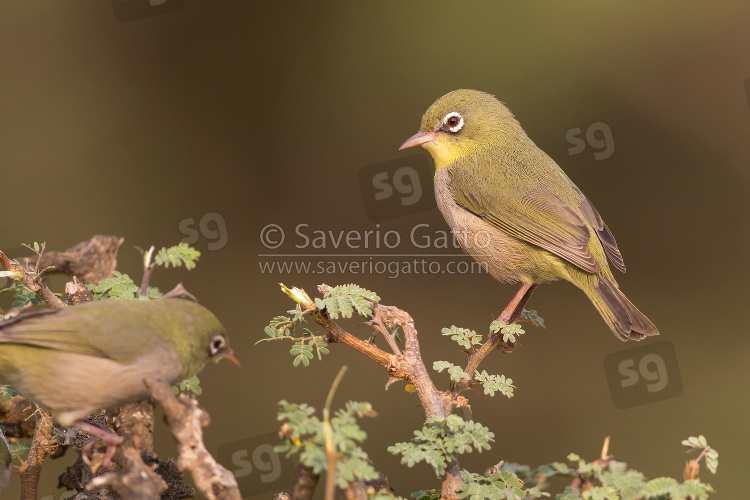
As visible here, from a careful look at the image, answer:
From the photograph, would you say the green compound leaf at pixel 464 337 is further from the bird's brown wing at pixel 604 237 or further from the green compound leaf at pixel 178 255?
the bird's brown wing at pixel 604 237

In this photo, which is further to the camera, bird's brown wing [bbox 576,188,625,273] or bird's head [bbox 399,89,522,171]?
bird's head [bbox 399,89,522,171]

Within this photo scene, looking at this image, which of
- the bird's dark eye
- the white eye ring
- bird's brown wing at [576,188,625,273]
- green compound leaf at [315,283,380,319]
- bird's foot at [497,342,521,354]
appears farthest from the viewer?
the white eye ring

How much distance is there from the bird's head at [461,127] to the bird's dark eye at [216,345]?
197 centimetres

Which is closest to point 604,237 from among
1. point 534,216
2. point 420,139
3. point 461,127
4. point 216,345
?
point 534,216

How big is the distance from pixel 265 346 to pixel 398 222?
1138 millimetres

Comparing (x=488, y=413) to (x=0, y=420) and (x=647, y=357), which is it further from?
(x=0, y=420)

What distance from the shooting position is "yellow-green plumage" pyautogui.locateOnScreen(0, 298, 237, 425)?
175 cm

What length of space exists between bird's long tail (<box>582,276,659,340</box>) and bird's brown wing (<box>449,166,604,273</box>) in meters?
0.11

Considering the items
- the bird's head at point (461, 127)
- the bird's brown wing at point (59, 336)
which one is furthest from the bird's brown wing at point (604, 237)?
the bird's brown wing at point (59, 336)

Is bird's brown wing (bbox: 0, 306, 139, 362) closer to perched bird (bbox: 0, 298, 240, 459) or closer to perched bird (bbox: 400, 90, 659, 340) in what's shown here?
perched bird (bbox: 0, 298, 240, 459)

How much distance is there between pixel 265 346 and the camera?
4.71m

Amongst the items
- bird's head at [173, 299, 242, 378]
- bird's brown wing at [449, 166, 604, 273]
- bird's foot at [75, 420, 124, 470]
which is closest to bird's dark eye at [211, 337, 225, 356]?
bird's head at [173, 299, 242, 378]

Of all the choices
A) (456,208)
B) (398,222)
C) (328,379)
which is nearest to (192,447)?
(456,208)

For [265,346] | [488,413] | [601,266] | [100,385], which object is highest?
[100,385]
